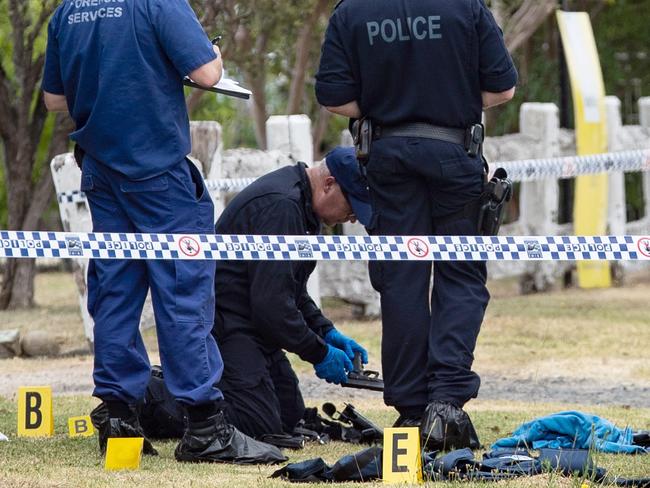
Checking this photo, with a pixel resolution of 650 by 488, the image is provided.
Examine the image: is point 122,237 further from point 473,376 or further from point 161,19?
point 473,376

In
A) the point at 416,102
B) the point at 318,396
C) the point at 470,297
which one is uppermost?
the point at 416,102

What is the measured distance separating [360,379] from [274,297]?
66cm

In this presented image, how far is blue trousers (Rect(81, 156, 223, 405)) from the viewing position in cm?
514

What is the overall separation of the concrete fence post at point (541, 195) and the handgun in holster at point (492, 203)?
8.16 meters

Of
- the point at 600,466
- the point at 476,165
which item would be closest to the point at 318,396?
the point at 476,165

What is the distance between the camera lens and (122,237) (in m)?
5.16

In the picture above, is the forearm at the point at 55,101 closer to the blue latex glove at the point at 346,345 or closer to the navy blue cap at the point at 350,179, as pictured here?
the navy blue cap at the point at 350,179

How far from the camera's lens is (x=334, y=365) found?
6027 mm

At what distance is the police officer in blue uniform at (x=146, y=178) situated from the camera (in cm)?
511

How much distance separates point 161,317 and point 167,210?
1.27 feet

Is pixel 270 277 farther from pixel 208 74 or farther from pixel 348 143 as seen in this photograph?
pixel 348 143

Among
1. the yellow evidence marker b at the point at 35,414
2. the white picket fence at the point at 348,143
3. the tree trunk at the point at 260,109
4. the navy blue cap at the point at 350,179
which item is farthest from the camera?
the tree trunk at the point at 260,109


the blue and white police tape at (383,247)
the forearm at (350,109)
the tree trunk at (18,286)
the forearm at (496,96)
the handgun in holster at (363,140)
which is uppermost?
A: the forearm at (496,96)

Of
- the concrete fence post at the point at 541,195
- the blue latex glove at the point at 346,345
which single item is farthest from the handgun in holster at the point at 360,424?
the concrete fence post at the point at 541,195
